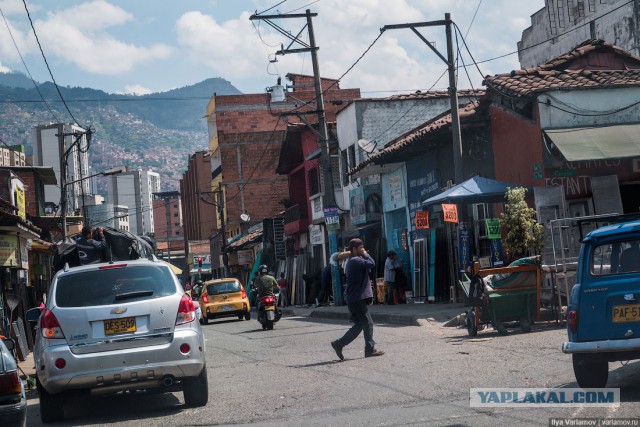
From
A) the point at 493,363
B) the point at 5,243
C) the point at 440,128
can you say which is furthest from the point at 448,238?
the point at 493,363

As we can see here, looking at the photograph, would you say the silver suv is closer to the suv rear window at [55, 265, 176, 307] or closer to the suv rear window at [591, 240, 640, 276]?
the suv rear window at [55, 265, 176, 307]

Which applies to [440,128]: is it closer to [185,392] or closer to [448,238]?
[448,238]

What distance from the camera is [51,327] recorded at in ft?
34.2

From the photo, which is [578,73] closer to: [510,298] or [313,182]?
[510,298]

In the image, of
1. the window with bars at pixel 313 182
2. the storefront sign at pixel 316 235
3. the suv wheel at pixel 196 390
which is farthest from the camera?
the window with bars at pixel 313 182

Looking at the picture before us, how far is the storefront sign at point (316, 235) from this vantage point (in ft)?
147

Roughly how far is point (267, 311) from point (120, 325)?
13.7 meters

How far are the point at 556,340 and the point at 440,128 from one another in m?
11.9

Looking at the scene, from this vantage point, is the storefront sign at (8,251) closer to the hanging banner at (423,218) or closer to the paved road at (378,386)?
the paved road at (378,386)

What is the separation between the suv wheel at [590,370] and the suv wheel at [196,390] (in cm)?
405

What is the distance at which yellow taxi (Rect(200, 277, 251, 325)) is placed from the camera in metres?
31.9

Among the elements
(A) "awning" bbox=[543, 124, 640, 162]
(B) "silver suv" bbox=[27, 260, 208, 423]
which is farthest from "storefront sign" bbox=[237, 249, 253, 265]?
(B) "silver suv" bbox=[27, 260, 208, 423]

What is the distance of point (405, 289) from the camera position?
101ft

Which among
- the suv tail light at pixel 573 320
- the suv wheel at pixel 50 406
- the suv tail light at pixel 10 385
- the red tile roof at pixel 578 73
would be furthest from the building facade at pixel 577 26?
the suv tail light at pixel 10 385
